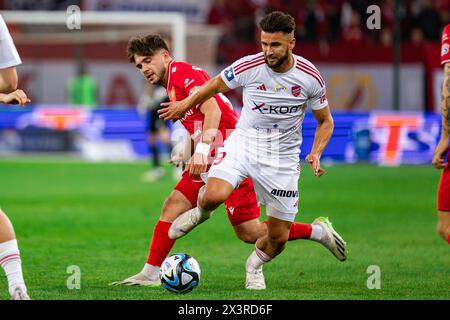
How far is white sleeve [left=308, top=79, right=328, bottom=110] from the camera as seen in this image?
8.38m

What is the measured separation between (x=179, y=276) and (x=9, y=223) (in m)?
1.53

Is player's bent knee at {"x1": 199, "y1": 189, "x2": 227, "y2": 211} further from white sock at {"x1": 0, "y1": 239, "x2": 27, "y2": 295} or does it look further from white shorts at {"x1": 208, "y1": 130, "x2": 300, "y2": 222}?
white sock at {"x1": 0, "y1": 239, "x2": 27, "y2": 295}

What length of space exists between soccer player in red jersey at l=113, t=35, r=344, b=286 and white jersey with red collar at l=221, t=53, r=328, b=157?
0.36 metres

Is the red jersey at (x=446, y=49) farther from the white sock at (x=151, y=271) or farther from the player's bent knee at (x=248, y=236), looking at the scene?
the white sock at (x=151, y=271)

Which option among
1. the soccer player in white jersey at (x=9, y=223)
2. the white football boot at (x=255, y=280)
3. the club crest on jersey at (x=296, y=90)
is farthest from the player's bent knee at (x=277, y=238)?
the soccer player in white jersey at (x=9, y=223)

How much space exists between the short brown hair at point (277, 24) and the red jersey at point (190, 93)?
0.90 meters

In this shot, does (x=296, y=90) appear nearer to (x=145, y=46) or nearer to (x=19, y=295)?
(x=145, y=46)

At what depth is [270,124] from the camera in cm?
848

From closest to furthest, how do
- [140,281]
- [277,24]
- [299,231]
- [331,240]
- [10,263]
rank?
[10,263] < [277,24] < [140,281] < [299,231] < [331,240]

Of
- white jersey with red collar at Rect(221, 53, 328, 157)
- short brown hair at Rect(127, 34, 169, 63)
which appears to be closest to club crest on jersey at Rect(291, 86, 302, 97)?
white jersey with red collar at Rect(221, 53, 328, 157)

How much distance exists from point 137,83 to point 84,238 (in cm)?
1371

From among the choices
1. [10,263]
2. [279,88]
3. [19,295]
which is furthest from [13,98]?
[279,88]
